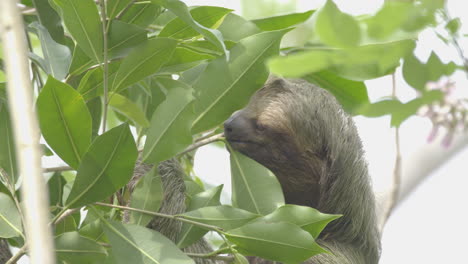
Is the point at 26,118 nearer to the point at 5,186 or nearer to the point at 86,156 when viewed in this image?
the point at 86,156

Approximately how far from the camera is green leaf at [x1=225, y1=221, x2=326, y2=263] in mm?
2189

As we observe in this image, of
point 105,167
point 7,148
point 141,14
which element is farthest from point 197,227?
point 141,14

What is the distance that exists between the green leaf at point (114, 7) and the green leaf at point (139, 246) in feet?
2.32

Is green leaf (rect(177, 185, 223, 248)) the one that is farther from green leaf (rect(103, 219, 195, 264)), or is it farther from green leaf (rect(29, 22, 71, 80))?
green leaf (rect(29, 22, 71, 80))

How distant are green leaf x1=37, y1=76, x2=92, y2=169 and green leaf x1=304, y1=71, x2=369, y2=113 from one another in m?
1.17

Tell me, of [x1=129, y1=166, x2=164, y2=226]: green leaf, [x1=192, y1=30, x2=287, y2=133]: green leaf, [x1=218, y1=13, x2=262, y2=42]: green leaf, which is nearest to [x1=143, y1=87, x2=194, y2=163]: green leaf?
[x1=129, y1=166, x2=164, y2=226]: green leaf

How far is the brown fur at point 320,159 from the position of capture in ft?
11.0

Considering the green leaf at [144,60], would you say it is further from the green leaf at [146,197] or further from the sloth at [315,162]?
the sloth at [315,162]

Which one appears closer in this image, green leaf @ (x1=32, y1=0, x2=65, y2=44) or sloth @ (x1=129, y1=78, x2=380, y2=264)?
green leaf @ (x1=32, y1=0, x2=65, y2=44)

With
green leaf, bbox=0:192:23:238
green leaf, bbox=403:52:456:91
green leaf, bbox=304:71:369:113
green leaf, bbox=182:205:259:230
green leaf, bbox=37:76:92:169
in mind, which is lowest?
green leaf, bbox=182:205:259:230

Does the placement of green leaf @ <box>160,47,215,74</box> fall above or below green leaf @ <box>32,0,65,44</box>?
below

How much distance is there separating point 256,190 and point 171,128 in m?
0.42

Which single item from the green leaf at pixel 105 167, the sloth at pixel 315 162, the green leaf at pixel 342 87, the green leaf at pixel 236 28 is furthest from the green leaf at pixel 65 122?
the green leaf at pixel 342 87

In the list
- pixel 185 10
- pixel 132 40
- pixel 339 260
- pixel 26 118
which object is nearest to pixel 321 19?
pixel 26 118
